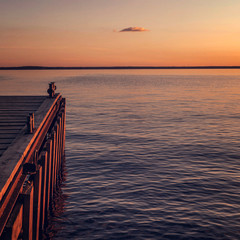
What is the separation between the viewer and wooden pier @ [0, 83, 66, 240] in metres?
6.38

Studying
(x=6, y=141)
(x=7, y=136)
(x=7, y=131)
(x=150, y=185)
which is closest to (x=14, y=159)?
(x=6, y=141)

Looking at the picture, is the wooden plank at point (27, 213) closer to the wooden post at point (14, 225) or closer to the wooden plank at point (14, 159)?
the wooden post at point (14, 225)

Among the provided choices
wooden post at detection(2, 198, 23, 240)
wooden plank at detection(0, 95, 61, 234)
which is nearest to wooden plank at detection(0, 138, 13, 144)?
wooden plank at detection(0, 95, 61, 234)

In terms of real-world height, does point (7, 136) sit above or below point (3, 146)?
above

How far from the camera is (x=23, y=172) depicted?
8133 mm

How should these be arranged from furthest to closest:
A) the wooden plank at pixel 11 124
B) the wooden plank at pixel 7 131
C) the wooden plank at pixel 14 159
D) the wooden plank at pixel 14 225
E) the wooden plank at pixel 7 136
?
the wooden plank at pixel 11 124 < the wooden plank at pixel 7 131 < the wooden plank at pixel 7 136 < the wooden plank at pixel 14 159 < the wooden plank at pixel 14 225

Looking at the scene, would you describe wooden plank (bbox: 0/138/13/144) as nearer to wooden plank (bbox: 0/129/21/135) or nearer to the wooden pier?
the wooden pier

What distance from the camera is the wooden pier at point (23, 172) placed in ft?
20.9

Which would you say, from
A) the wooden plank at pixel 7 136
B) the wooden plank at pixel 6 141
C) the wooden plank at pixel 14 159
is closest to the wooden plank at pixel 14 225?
the wooden plank at pixel 14 159

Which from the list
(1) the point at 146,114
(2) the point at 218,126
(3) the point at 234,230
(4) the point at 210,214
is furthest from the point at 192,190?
(1) the point at 146,114

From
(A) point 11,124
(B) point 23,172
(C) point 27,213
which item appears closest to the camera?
(C) point 27,213

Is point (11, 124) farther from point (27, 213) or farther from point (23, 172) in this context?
point (27, 213)

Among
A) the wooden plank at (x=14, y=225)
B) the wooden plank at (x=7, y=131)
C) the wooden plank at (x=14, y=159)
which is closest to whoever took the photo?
the wooden plank at (x=14, y=225)

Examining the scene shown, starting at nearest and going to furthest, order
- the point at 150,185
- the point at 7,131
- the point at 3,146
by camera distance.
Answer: the point at 3,146 → the point at 7,131 → the point at 150,185
